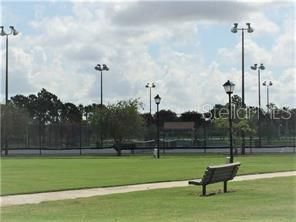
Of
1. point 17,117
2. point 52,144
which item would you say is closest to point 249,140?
point 52,144

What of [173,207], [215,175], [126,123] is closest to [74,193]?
[215,175]

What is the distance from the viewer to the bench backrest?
16703 millimetres

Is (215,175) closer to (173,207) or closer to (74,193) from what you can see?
(173,207)

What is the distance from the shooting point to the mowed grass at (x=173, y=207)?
11.6m

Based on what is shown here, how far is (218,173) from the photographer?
56.2 ft

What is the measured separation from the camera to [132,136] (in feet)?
218

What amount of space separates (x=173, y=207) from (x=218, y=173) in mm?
3803

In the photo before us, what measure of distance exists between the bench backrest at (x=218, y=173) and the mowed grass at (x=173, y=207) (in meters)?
0.45

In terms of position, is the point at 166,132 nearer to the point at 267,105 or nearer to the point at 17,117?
the point at 17,117

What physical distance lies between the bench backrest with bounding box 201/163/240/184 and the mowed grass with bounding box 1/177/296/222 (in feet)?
1.47

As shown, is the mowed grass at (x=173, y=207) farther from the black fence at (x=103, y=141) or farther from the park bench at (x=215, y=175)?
the black fence at (x=103, y=141)

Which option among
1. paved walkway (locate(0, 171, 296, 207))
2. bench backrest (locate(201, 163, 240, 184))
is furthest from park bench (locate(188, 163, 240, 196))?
paved walkway (locate(0, 171, 296, 207))

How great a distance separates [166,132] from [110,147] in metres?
9.33

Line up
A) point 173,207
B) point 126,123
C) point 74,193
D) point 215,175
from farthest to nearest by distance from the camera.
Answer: point 126,123, point 74,193, point 215,175, point 173,207
